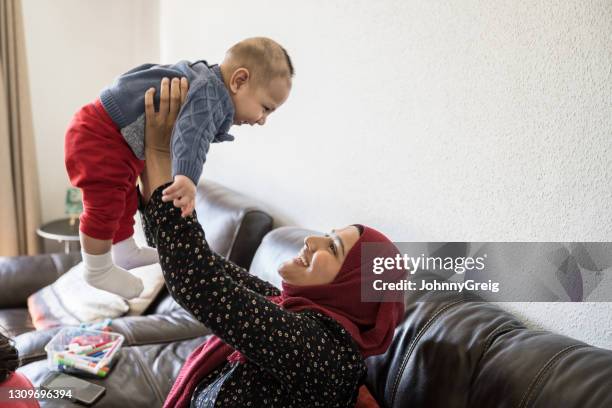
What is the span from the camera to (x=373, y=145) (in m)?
1.74

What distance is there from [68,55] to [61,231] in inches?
47.6

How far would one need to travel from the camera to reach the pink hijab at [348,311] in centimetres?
117

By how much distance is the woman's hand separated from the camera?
3.55 feet

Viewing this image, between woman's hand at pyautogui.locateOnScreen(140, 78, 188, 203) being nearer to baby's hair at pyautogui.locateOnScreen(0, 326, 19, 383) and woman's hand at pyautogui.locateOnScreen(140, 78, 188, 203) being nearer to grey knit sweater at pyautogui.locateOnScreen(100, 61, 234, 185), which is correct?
grey knit sweater at pyautogui.locateOnScreen(100, 61, 234, 185)

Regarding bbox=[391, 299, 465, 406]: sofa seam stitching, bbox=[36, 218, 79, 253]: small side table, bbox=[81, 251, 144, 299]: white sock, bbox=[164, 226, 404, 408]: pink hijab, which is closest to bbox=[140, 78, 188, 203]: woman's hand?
bbox=[81, 251, 144, 299]: white sock

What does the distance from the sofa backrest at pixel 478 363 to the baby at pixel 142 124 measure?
612 mm

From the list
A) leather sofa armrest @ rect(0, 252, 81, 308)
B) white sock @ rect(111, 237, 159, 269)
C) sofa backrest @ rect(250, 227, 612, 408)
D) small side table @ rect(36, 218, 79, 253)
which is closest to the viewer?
sofa backrest @ rect(250, 227, 612, 408)

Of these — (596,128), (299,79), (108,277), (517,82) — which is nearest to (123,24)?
(299,79)

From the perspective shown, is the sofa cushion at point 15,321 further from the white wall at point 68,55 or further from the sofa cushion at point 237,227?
the white wall at point 68,55

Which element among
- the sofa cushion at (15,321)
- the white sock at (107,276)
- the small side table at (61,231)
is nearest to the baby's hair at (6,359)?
the white sock at (107,276)

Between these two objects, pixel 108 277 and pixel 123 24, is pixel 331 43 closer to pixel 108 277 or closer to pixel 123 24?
pixel 108 277

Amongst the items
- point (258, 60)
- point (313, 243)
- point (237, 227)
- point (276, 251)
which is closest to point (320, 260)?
point (313, 243)

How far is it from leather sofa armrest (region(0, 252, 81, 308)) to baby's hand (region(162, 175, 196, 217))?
6.00ft

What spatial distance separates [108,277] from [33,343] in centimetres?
77
